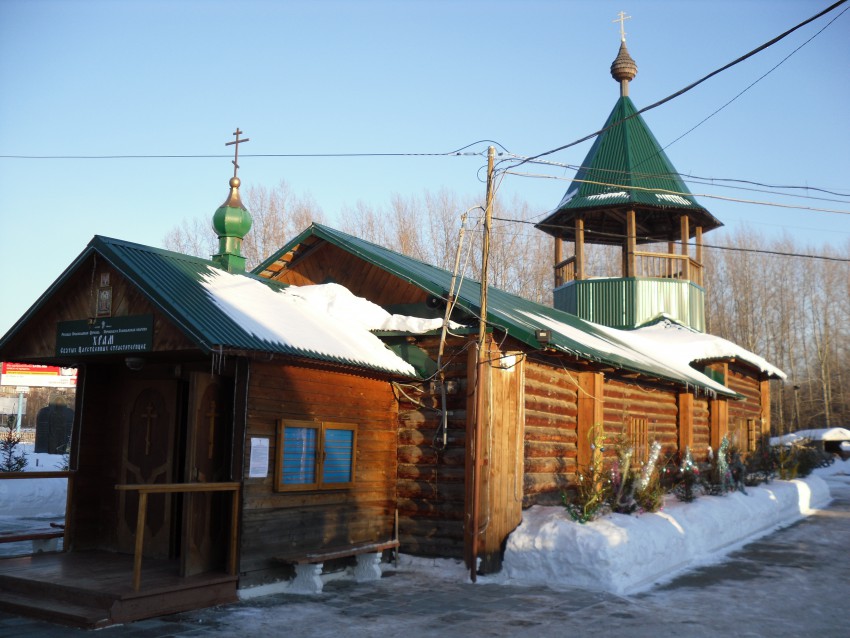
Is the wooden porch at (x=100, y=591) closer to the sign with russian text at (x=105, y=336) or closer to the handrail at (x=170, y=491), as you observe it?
the handrail at (x=170, y=491)

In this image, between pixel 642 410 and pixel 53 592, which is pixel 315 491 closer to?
pixel 53 592

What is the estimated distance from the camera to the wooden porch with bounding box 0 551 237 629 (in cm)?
806

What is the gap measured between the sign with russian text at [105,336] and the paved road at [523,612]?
305cm

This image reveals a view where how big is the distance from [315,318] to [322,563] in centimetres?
328

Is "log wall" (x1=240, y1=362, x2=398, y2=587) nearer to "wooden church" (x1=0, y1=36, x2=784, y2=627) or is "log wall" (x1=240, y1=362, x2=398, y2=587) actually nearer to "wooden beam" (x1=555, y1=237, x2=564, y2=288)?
"wooden church" (x1=0, y1=36, x2=784, y2=627)

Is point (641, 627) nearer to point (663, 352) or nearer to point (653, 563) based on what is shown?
point (653, 563)

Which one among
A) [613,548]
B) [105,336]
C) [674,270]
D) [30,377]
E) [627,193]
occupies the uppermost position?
[627,193]

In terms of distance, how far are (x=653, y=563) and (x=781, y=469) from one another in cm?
1282

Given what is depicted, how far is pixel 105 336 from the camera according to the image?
32.5 feet

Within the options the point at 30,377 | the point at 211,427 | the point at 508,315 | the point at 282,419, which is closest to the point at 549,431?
the point at 508,315

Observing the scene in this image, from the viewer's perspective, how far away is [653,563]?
1143 centimetres

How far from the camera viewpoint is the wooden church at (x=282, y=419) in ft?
Result: 30.4

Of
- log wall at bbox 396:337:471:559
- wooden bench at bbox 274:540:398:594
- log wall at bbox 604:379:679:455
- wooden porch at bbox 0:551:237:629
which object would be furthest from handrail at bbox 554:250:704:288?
wooden porch at bbox 0:551:237:629

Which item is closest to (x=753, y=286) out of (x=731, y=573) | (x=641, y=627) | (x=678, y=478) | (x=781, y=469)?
(x=781, y=469)
